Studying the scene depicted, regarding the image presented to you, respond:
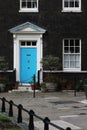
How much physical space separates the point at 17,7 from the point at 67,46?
405 centimetres

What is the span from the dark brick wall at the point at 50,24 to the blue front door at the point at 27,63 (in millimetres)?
766

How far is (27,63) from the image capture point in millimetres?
30156

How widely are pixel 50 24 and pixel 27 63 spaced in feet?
9.47

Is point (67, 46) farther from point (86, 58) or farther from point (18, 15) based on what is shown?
point (18, 15)

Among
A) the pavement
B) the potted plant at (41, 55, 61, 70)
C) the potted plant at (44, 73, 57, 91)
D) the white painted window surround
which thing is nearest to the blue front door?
the white painted window surround

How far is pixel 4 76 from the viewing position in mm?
29703

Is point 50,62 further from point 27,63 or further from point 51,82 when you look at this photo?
point 27,63

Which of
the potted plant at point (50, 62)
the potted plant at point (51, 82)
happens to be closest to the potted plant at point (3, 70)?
the potted plant at point (50, 62)

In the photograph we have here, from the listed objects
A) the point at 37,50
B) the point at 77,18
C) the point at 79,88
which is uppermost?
the point at 77,18

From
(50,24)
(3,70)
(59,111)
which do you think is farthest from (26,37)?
(59,111)

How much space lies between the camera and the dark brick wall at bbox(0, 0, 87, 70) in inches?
1186

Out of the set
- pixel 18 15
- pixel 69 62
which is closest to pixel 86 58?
pixel 69 62

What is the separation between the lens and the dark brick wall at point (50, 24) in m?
30.1

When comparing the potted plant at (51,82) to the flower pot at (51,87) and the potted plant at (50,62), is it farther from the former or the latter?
the potted plant at (50,62)
